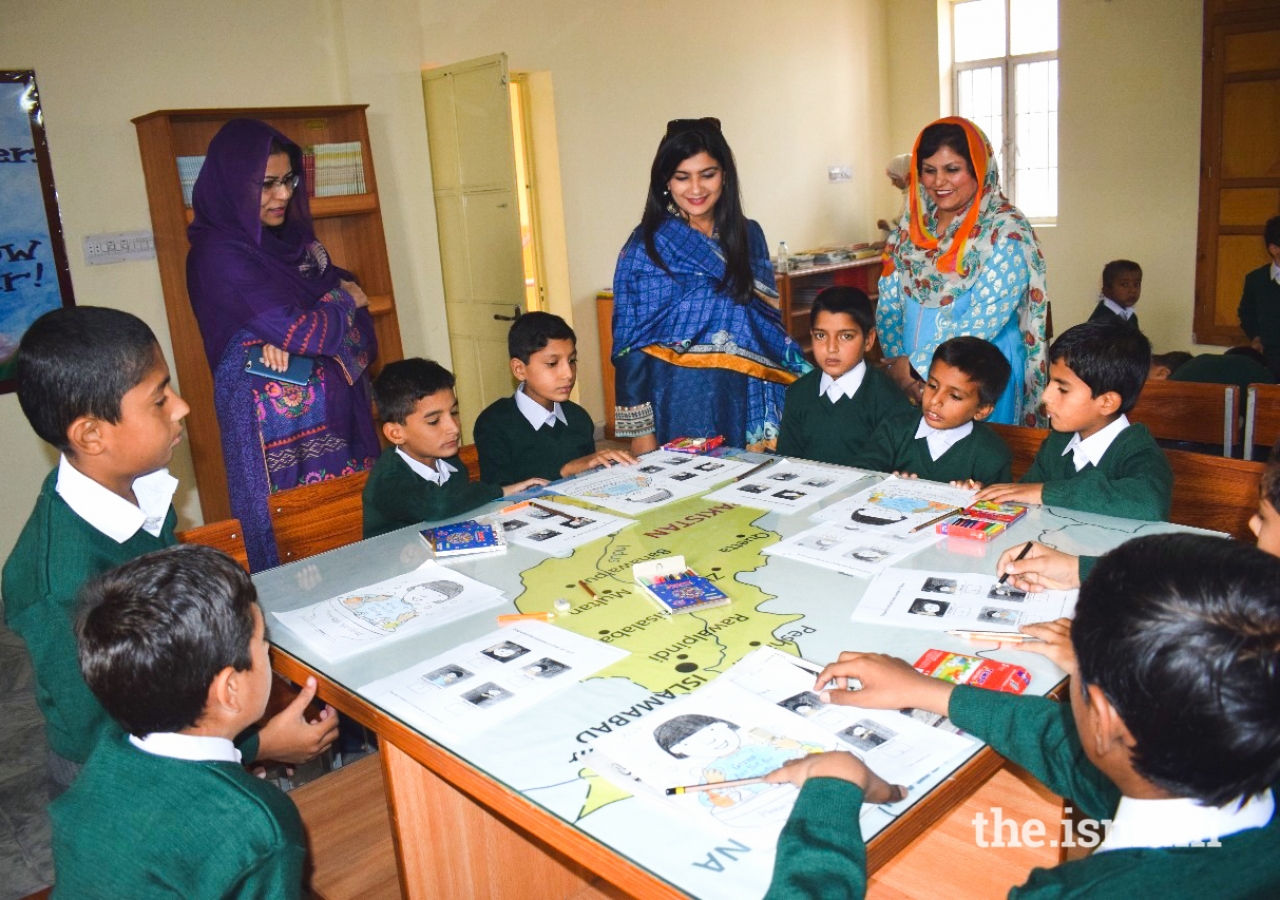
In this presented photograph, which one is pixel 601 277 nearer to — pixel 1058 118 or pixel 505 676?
pixel 1058 118

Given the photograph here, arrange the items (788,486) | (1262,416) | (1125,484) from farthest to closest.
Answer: (1262,416)
(788,486)
(1125,484)

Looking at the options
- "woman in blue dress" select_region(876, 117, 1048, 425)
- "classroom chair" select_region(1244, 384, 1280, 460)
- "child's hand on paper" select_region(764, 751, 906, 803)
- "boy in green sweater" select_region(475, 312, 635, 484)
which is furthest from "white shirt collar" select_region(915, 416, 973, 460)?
"child's hand on paper" select_region(764, 751, 906, 803)

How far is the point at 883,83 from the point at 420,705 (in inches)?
307

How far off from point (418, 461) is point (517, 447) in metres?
0.50

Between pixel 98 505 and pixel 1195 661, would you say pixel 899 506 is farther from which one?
pixel 98 505

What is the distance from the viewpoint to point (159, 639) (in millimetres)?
1231

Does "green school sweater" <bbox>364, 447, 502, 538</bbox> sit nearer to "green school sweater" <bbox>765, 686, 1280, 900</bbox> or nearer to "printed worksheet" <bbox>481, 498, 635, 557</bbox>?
"printed worksheet" <bbox>481, 498, 635, 557</bbox>

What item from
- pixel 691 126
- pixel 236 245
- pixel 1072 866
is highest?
pixel 691 126

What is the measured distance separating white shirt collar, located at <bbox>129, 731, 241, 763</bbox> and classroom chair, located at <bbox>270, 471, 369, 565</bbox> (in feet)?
3.43

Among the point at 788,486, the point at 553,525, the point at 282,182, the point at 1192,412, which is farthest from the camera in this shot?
the point at 282,182

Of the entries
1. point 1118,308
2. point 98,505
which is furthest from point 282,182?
point 1118,308

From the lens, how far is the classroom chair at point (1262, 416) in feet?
8.80

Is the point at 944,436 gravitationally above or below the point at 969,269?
below

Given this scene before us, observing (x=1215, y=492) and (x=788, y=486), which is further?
(x=788, y=486)
